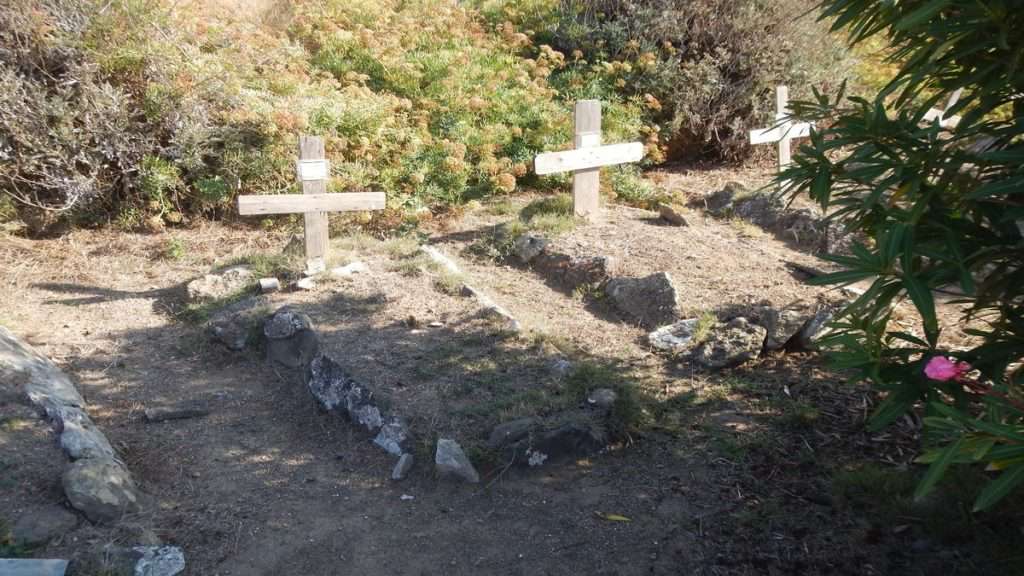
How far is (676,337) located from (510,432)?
5.63ft

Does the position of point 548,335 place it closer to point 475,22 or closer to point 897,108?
point 897,108

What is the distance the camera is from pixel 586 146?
8.10m

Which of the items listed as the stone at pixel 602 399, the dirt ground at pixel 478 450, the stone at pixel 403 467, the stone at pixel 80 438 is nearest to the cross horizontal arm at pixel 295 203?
the dirt ground at pixel 478 450

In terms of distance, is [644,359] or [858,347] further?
[644,359]

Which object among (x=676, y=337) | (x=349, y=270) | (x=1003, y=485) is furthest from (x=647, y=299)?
(x=1003, y=485)

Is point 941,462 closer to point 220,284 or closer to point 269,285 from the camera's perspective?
point 269,285

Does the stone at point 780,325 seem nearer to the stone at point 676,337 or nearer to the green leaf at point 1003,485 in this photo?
the stone at point 676,337

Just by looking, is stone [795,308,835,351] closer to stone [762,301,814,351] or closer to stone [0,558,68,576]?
stone [762,301,814,351]

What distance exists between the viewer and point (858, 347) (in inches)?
116

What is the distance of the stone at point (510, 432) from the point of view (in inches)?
174

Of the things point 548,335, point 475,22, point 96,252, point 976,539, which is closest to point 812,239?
point 548,335

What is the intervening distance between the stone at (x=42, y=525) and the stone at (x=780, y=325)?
13.7ft

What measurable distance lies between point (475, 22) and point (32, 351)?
26.6ft

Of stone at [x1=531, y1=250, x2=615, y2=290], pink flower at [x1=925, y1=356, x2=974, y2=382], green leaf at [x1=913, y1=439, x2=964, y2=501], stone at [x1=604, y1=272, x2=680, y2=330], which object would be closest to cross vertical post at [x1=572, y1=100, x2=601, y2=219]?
stone at [x1=531, y1=250, x2=615, y2=290]
